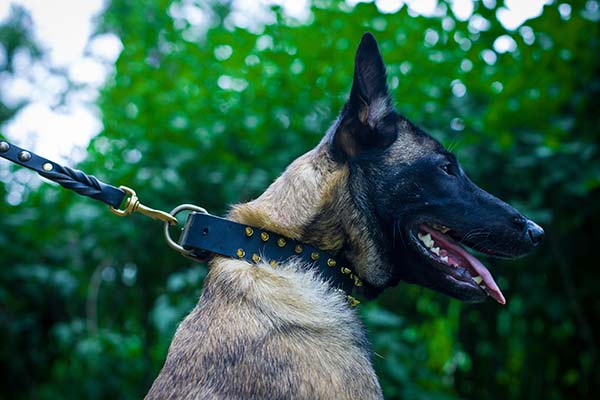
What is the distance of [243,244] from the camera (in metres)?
2.39

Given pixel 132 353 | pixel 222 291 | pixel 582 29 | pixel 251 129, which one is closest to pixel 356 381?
pixel 222 291

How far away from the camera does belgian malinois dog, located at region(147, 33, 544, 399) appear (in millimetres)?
2203

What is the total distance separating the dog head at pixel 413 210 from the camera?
8.41 ft

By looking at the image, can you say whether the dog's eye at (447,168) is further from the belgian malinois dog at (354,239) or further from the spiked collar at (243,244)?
the spiked collar at (243,244)

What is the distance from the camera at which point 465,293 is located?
2.56 m

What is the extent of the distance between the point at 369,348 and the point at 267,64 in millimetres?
3197

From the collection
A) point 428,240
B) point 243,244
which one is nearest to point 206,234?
point 243,244

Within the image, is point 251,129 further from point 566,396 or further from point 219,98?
point 566,396

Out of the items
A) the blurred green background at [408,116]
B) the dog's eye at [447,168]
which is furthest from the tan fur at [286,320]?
the blurred green background at [408,116]

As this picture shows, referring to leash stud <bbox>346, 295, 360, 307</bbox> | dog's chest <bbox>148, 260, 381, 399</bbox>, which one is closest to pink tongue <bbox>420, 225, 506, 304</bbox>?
leash stud <bbox>346, 295, 360, 307</bbox>

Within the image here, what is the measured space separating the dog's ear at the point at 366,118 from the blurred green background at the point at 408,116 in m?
1.55

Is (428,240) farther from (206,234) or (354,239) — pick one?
(206,234)

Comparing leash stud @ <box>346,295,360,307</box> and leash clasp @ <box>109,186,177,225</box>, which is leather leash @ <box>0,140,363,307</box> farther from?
leash stud @ <box>346,295,360,307</box>

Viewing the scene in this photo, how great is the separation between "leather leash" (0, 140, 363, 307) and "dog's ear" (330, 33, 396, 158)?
0.47m
